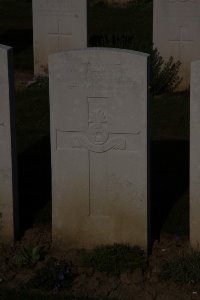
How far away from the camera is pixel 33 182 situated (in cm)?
790

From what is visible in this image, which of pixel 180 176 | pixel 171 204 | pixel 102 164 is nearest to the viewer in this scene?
pixel 102 164

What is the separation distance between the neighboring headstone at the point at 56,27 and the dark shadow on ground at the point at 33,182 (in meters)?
3.51

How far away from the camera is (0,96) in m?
6.42

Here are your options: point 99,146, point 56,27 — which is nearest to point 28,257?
point 99,146

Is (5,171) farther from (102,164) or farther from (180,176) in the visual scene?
(180,176)

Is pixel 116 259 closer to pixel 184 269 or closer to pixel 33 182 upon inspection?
pixel 184 269

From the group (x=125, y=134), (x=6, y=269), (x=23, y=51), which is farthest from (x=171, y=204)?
(x=23, y=51)

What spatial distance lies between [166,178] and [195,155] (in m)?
1.76

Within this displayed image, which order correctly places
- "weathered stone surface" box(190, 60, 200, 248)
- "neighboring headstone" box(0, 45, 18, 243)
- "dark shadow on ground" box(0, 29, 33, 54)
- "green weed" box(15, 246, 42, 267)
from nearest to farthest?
"weathered stone surface" box(190, 60, 200, 248), "green weed" box(15, 246, 42, 267), "neighboring headstone" box(0, 45, 18, 243), "dark shadow on ground" box(0, 29, 33, 54)

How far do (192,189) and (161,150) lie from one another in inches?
99.6

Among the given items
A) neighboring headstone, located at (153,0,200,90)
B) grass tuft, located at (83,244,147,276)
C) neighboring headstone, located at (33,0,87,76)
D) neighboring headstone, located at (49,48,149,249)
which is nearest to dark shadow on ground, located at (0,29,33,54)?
neighboring headstone, located at (33,0,87,76)

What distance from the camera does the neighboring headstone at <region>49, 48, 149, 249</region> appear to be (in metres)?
6.14

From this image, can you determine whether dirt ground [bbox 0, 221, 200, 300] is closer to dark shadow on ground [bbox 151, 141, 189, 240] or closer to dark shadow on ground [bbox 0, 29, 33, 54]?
dark shadow on ground [bbox 151, 141, 189, 240]

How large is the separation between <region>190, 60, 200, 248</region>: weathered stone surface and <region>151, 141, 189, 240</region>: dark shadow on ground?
491 mm
